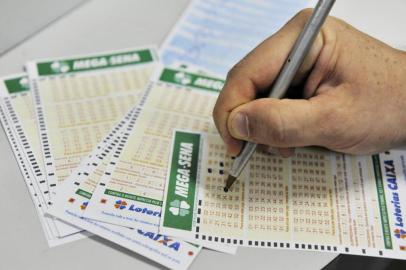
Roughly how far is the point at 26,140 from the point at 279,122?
0.35m

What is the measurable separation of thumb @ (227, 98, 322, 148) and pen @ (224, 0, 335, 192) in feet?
0.08

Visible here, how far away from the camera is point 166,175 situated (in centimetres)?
65

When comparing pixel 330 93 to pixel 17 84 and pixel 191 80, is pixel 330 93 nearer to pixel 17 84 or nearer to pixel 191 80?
pixel 191 80

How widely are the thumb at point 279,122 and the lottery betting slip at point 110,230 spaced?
0.51 ft

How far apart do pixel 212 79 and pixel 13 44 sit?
332 millimetres

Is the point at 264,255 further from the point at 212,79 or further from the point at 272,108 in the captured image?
the point at 212,79

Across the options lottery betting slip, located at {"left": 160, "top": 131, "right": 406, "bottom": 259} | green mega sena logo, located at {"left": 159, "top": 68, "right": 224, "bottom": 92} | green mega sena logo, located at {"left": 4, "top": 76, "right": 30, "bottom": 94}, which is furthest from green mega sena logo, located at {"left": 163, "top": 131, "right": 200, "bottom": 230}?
green mega sena logo, located at {"left": 4, "top": 76, "right": 30, "bottom": 94}

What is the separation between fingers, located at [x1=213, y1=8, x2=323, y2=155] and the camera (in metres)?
0.65

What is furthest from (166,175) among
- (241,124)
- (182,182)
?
(241,124)

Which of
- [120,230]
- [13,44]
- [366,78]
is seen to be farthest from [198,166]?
[13,44]

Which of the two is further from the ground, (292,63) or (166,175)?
(292,63)

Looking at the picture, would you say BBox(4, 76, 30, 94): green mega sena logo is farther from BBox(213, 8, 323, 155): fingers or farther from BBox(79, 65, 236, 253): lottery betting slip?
BBox(213, 8, 323, 155): fingers

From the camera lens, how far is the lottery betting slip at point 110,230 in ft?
1.89

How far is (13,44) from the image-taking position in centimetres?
81
